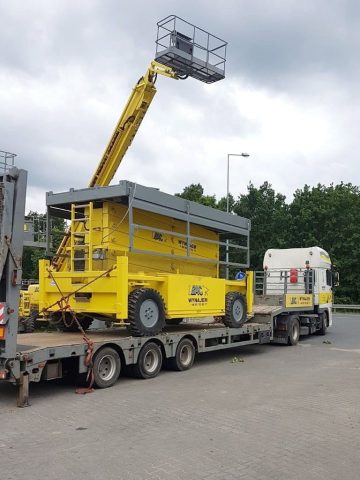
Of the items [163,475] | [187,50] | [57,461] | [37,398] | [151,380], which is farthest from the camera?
[187,50]

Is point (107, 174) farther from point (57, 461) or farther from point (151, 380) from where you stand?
point (57, 461)

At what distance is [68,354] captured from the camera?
8.52 meters

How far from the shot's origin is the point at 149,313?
33.7 ft

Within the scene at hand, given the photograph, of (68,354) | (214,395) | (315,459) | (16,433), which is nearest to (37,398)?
(68,354)

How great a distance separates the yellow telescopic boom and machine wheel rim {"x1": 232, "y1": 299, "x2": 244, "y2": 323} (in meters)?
4.62

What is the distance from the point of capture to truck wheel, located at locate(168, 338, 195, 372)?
10930 millimetres

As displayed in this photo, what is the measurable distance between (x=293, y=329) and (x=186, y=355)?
591cm

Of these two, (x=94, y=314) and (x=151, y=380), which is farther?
(x=94, y=314)

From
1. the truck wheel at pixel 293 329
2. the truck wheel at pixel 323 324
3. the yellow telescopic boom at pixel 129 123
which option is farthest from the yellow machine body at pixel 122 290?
the truck wheel at pixel 323 324

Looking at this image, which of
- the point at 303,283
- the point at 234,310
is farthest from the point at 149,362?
the point at 303,283

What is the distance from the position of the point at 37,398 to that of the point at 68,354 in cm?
85

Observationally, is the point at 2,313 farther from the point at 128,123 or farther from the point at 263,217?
the point at 263,217

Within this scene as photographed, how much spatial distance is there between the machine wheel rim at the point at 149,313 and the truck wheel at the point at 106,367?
3.07 ft

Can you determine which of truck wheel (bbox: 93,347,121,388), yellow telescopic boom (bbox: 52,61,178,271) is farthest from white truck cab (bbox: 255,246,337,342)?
truck wheel (bbox: 93,347,121,388)
